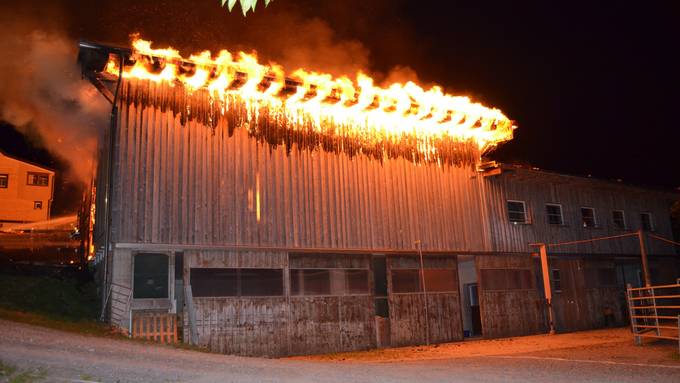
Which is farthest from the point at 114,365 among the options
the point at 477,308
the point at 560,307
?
the point at 560,307

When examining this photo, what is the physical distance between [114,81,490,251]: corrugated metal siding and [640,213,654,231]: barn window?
12876 millimetres

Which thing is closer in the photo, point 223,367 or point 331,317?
point 223,367

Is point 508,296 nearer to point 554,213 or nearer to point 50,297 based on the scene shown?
point 554,213

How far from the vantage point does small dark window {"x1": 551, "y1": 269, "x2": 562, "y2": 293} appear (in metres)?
24.2

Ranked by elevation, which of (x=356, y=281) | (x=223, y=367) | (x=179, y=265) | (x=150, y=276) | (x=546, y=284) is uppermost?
(x=179, y=265)

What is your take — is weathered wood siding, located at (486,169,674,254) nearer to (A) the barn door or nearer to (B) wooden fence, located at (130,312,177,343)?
(A) the barn door

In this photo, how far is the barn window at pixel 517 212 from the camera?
77.2 ft

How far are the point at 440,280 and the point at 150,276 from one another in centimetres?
1108

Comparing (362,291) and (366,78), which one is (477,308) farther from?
(366,78)

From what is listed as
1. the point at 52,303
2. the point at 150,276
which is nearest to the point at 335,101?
the point at 150,276

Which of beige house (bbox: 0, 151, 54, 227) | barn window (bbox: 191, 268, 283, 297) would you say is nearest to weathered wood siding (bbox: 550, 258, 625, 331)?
barn window (bbox: 191, 268, 283, 297)

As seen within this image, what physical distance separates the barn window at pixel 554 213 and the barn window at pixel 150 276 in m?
17.8

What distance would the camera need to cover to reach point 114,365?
8.69 meters

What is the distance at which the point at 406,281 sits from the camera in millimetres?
19938
